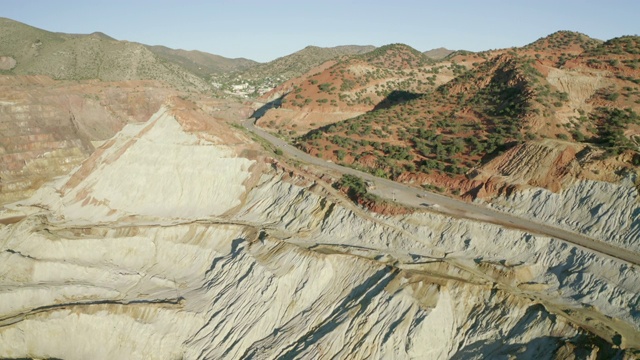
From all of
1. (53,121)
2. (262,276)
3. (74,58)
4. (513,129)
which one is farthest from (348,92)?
(74,58)

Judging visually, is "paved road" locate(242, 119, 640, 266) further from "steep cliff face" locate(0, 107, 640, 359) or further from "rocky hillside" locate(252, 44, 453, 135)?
"rocky hillside" locate(252, 44, 453, 135)

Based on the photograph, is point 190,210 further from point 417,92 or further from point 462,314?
point 417,92

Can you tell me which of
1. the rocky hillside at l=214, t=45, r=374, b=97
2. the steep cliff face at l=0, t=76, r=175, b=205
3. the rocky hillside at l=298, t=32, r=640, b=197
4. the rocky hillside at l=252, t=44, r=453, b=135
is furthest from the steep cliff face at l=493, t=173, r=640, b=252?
the rocky hillside at l=214, t=45, r=374, b=97

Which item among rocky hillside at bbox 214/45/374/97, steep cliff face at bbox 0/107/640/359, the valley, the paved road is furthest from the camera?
rocky hillside at bbox 214/45/374/97

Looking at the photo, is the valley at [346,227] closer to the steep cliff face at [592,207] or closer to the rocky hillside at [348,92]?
the steep cliff face at [592,207]

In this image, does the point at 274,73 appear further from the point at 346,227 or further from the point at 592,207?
the point at 592,207

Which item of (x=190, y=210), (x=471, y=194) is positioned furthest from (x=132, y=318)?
(x=471, y=194)

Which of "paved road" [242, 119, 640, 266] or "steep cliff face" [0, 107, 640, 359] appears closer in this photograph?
"steep cliff face" [0, 107, 640, 359]
